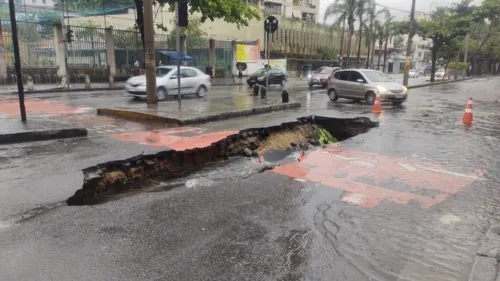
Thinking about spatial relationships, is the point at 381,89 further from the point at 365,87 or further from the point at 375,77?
the point at 375,77

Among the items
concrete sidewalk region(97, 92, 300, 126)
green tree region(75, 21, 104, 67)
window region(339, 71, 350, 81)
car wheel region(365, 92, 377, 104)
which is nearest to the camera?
concrete sidewalk region(97, 92, 300, 126)

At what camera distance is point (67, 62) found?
81.9 ft

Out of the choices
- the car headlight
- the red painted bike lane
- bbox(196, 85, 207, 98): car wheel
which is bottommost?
the red painted bike lane

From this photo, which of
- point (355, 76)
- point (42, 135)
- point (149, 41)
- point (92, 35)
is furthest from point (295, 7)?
point (42, 135)

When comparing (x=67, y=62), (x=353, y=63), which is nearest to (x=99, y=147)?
(x=67, y=62)

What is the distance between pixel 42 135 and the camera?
8.03m

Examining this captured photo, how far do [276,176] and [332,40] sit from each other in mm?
52522

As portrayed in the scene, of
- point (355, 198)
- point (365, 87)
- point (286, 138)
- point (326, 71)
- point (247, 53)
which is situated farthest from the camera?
point (247, 53)

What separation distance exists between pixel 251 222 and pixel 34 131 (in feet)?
19.2

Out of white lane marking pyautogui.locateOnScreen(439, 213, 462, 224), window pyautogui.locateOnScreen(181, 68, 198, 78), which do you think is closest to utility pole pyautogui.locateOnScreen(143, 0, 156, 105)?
window pyautogui.locateOnScreen(181, 68, 198, 78)

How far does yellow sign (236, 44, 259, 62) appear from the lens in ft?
125

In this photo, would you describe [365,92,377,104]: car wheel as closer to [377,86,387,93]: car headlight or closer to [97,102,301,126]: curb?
[377,86,387,93]: car headlight

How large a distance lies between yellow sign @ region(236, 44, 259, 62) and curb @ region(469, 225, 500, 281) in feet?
116

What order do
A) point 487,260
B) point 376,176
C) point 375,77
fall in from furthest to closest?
point 375,77
point 376,176
point 487,260
